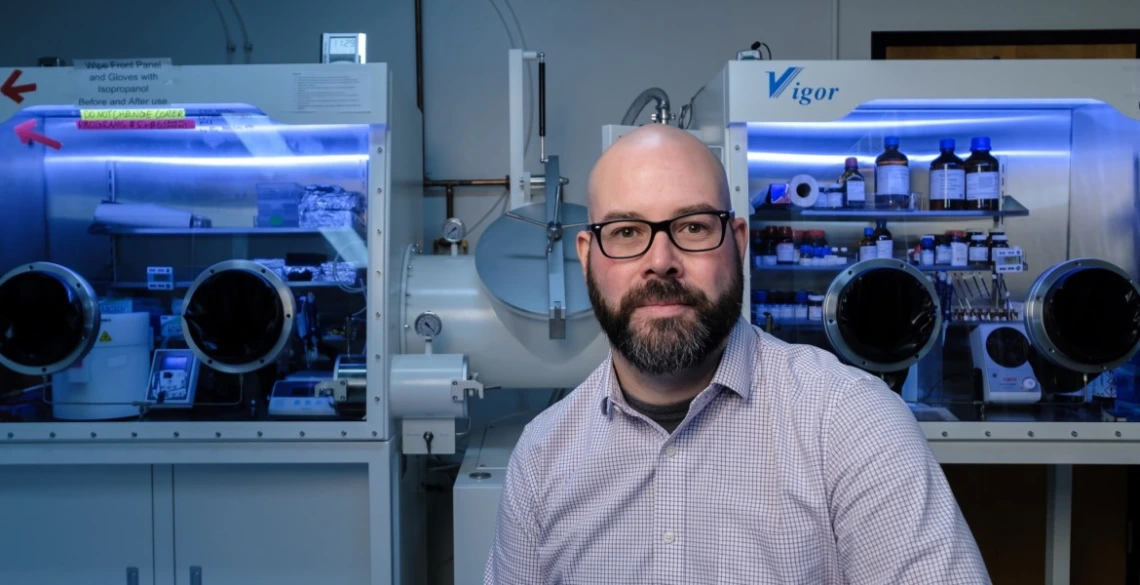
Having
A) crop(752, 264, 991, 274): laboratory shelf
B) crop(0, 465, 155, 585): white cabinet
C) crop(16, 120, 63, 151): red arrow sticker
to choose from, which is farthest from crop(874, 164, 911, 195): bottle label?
crop(16, 120, 63, 151): red arrow sticker

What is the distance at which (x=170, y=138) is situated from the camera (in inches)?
84.9

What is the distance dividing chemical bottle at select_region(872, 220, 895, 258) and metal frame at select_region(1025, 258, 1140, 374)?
0.38 m

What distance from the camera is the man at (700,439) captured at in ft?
3.04

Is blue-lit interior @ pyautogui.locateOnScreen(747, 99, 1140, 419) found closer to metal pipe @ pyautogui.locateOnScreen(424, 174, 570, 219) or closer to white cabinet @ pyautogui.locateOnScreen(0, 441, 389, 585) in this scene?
metal pipe @ pyautogui.locateOnScreen(424, 174, 570, 219)

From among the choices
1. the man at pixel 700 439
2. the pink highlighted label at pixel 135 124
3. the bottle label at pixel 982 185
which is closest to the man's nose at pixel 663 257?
the man at pixel 700 439

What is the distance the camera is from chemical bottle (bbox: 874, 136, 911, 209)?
2.15 m

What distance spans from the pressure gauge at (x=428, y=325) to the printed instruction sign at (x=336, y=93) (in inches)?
22.1

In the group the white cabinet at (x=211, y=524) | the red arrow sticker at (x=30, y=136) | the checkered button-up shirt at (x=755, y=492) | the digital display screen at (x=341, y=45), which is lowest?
the white cabinet at (x=211, y=524)

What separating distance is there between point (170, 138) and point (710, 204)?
174 centimetres

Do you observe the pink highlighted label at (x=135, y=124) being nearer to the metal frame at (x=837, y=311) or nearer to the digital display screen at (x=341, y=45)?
the digital display screen at (x=341, y=45)

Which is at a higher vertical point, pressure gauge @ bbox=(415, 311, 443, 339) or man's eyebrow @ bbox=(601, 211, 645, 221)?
man's eyebrow @ bbox=(601, 211, 645, 221)

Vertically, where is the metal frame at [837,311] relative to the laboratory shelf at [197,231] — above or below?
below

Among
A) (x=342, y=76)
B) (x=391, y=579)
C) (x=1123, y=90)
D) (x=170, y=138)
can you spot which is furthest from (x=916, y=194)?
(x=170, y=138)

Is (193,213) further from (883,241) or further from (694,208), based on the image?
(883,241)
